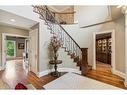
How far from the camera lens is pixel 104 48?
811cm

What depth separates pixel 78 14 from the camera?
6.44 metres

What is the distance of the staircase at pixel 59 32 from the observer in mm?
4711

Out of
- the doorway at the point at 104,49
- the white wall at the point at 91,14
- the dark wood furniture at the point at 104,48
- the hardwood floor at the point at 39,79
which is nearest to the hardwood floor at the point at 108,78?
the hardwood floor at the point at 39,79

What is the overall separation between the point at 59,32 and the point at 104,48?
13.9 feet

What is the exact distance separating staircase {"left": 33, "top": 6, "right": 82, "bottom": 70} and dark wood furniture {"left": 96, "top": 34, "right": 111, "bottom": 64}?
289 centimetres

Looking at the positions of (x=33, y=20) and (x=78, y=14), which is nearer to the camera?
(x=33, y=20)

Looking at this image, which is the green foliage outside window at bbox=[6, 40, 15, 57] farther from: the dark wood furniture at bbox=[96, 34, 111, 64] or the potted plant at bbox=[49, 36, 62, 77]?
the dark wood furniture at bbox=[96, 34, 111, 64]

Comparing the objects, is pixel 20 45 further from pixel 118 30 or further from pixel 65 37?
pixel 118 30

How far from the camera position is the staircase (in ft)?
15.5

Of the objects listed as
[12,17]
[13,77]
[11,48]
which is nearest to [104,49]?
[13,77]

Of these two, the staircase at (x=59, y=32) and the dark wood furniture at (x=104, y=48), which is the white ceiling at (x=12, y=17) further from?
the dark wood furniture at (x=104, y=48)

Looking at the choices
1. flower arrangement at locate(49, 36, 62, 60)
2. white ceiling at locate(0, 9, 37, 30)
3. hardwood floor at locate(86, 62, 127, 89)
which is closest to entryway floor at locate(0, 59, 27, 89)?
flower arrangement at locate(49, 36, 62, 60)

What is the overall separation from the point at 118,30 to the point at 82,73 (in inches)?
90.6
